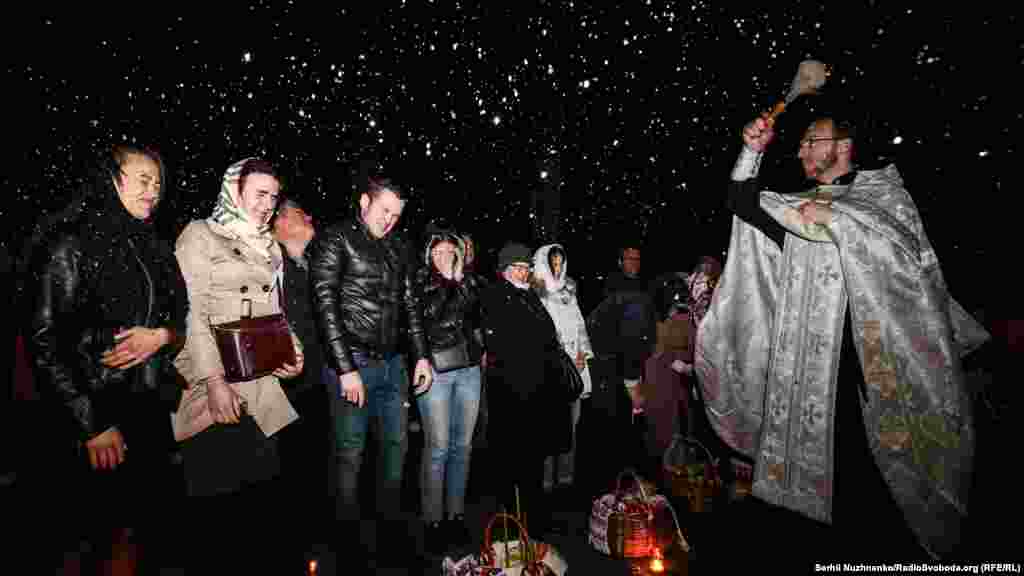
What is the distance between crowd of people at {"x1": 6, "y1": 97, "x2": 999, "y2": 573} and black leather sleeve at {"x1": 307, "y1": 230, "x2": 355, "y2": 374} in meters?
0.01

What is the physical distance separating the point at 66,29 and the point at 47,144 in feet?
2.89

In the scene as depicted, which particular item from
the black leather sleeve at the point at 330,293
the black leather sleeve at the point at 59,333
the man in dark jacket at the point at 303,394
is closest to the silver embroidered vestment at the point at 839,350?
the black leather sleeve at the point at 330,293

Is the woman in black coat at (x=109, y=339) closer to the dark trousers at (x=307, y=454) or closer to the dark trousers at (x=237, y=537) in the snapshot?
the dark trousers at (x=237, y=537)

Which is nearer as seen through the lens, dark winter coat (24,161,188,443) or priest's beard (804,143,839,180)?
dark winter coat (24,161,188,443)

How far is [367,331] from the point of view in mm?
2795

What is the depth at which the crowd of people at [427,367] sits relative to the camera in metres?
1.81

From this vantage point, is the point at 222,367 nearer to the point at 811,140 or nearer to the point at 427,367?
the point at 427,367

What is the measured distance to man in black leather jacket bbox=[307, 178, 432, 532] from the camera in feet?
8.73

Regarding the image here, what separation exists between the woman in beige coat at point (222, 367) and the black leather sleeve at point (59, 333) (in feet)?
1.35

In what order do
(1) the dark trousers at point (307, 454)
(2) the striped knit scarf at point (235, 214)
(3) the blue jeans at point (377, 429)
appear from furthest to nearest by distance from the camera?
(1) the dark trousers at point (307, 454) → (3) the blue jeans at point (377, 429) → (2) the striped knit scarf at point (235, 214)

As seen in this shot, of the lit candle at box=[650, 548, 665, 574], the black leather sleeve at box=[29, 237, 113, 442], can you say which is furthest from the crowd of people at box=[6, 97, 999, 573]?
the lit candle at box=[650, 548, 665, 574]

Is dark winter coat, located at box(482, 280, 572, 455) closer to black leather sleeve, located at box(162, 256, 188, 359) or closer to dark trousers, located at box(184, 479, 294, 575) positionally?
dark trousers, located at box(184, 479, 294, 575)

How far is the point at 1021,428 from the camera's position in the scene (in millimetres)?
4746

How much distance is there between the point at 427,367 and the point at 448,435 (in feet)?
1.64
